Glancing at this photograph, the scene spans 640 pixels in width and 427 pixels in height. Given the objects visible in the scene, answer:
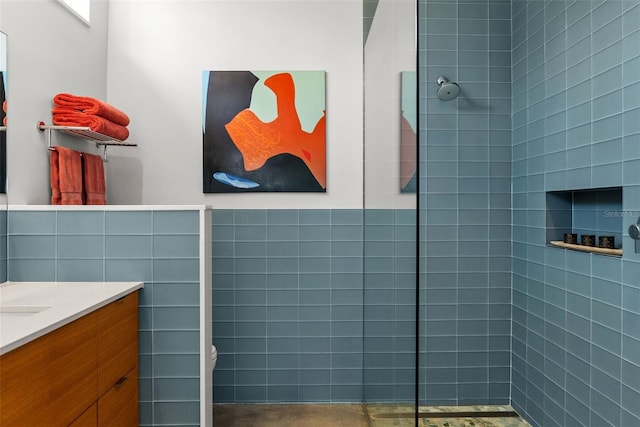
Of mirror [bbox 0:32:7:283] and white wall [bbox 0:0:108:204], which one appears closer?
mirror [bbox 0:32:7:283]

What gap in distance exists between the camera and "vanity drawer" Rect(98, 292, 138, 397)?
1443 mm

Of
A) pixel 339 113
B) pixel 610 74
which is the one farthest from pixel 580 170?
pixel 339 113

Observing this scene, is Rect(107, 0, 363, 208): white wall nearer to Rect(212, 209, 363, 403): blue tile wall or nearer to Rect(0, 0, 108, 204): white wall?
Rect(212, 209, 363, 403): blue tile wall

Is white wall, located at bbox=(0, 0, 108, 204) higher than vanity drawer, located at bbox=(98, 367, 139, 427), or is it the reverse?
white wall, located at bbox=(0, 0, 108, 204)

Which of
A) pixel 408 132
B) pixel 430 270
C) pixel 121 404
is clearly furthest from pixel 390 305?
pixel 121 404

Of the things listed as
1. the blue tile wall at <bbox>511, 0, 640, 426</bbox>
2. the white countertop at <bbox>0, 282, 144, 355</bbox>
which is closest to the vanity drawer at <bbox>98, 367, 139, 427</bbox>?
the white countertop at <bbox>0, 282, 144, 355</bbox>

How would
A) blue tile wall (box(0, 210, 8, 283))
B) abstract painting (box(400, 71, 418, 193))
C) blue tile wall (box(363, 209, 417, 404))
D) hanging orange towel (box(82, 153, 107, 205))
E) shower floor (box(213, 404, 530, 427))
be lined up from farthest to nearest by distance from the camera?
shower floor (box(213, 404, 530, 427)), hanging orange towel (box(82, 153, 107, 205)), blue tile wall (box(0, 210, 8, 283)), blue tile wall (box(363, 209, 417, 404)), abstract painting (box(400, 71, 418, 193))

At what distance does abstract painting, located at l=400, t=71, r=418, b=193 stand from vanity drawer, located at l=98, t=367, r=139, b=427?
1.23 metres

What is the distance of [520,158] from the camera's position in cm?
237

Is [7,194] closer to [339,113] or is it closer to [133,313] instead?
[133,313]

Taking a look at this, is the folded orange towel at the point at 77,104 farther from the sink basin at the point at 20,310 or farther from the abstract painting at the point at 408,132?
the abstract painting at the point at 408,132

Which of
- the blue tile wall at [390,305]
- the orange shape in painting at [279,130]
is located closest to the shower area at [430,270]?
the blue tile wall at [390,305]

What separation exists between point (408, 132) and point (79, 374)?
124cm

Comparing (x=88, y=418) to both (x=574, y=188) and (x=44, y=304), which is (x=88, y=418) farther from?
(x=574, y=188)
